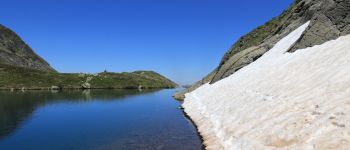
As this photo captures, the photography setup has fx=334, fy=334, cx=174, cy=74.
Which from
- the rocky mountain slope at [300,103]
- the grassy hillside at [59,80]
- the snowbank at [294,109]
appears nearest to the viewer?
the snowbank at [294,109]

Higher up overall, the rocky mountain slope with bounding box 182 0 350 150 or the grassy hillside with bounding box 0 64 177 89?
the grassy hillside with bounding box 0 64 177 89

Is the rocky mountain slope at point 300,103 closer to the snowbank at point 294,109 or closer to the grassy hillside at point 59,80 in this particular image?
the snowbank at point 294,109

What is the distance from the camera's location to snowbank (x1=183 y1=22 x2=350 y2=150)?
568 inches

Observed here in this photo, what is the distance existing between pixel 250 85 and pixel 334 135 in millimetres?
18737

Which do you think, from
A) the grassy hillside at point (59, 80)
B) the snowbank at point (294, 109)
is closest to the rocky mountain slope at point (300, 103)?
the snowbank at point (294, 109)

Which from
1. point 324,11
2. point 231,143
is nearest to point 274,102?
point 231,143

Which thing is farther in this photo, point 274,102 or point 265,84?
point 265,84

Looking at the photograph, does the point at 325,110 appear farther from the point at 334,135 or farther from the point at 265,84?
the point at 265,84

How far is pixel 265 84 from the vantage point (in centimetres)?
2866

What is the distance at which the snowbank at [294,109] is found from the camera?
14.4 m

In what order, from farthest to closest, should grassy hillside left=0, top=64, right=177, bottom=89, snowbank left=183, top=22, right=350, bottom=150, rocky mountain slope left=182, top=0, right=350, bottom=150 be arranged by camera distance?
grassy hillside left=0, top=64, right=177, bottom=89 → rocky mountain slope left=182, top=0, right=350, bottom=150 → snowbank left=183, top=22, right=350, bottom=150

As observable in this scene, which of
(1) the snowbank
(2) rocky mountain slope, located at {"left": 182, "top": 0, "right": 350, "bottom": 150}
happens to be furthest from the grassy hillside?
(1) the snowbank

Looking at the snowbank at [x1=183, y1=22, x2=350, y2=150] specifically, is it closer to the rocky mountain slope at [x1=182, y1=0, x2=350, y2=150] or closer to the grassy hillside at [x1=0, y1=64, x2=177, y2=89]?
the rocky mountain slope at [x1=182, y1=0, x2=350, y2=150]

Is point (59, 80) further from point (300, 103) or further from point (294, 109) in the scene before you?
point (294, 109)
